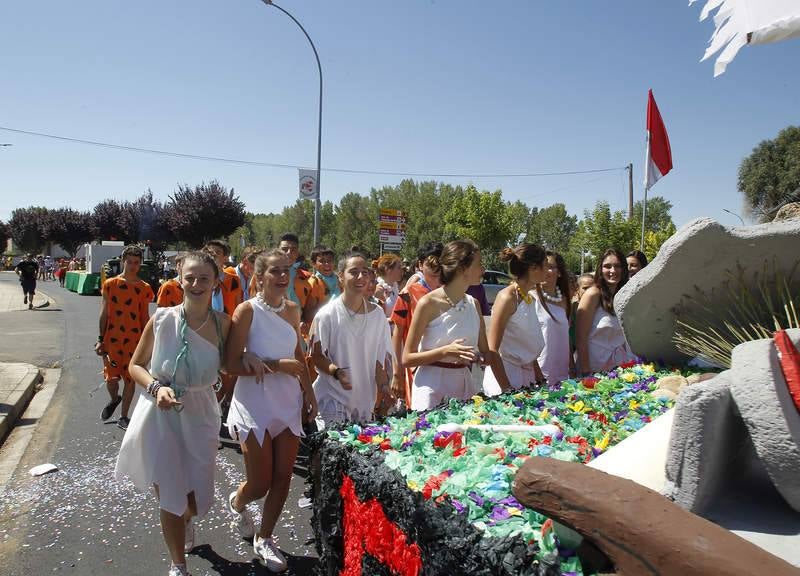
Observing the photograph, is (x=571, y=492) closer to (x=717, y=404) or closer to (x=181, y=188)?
(x=717, y=404)

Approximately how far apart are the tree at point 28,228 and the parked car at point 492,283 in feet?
233

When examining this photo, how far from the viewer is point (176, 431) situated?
10.9 ft

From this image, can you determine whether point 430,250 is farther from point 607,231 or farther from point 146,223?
point 146,223

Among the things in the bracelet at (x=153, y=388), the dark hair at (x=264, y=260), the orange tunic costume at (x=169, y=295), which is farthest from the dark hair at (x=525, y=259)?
the orange tunic costume at (x=169, y=295)

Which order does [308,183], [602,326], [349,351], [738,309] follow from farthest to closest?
[308,183] → [602,326] → [349,351] → [738,309]

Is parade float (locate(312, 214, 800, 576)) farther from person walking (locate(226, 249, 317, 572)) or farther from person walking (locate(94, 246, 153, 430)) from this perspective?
person walking (locate(94, 246, 153, 430))

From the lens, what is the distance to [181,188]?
43281 mm

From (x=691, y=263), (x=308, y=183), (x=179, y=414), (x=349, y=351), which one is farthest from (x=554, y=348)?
(x=308, y=183)

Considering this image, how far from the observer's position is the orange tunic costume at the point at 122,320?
6.45 meters

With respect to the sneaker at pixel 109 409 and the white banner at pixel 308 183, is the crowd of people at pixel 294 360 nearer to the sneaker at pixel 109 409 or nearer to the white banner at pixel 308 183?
the sneaker at pixel 109 409

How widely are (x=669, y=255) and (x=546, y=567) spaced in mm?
1718

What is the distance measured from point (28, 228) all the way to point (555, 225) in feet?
229

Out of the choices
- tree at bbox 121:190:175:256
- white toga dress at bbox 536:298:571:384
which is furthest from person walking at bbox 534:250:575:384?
tree at bbox 121:190:175:256

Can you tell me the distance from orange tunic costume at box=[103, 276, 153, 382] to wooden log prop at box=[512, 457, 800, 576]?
6.10 meters
